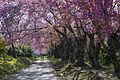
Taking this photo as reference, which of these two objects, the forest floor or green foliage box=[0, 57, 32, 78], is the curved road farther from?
the forest floor

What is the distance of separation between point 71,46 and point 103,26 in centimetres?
2866

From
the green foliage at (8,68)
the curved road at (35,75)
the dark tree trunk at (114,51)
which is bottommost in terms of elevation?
the curved road at (35,75)

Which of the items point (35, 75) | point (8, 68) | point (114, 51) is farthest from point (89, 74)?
point (8, 68)

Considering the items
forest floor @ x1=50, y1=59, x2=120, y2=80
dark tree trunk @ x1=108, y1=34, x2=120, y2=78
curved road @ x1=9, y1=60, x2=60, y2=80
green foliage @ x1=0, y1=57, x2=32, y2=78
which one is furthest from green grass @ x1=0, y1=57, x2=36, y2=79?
dark tree trunk @ x1=108, y1=34, x2=120, y2=78

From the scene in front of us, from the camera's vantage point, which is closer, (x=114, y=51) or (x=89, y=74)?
(x=114, y=51)

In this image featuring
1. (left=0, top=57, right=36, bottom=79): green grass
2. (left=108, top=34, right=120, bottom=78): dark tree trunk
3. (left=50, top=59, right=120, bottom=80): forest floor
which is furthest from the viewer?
(left=0, top=57, right=36, bottom=79): green grass

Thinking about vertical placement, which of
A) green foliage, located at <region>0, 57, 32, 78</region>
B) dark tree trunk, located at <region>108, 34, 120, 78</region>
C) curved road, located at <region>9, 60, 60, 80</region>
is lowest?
curved road, located at <region>9, 60, 60, 80</region>

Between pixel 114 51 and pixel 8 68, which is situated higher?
pixel 114 51

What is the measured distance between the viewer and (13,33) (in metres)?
29.6

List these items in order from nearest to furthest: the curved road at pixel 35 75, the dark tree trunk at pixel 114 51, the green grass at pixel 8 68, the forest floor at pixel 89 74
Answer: the dark tree trunk at pixel 114 51
the forest floor at pixel 89 74
the curved road at pixel 35 75
the green grass at pixel 8 68

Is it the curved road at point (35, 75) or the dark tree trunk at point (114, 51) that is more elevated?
the dark tree trunk at point (114, 51)

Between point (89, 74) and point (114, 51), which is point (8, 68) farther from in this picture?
point (114, 51)

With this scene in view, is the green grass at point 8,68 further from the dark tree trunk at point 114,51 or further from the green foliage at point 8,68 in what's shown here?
the dark tree trunk at point 114,51

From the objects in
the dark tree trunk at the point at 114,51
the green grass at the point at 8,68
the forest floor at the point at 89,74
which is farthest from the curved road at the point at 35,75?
the dark tree trunk at the point at 114,51
